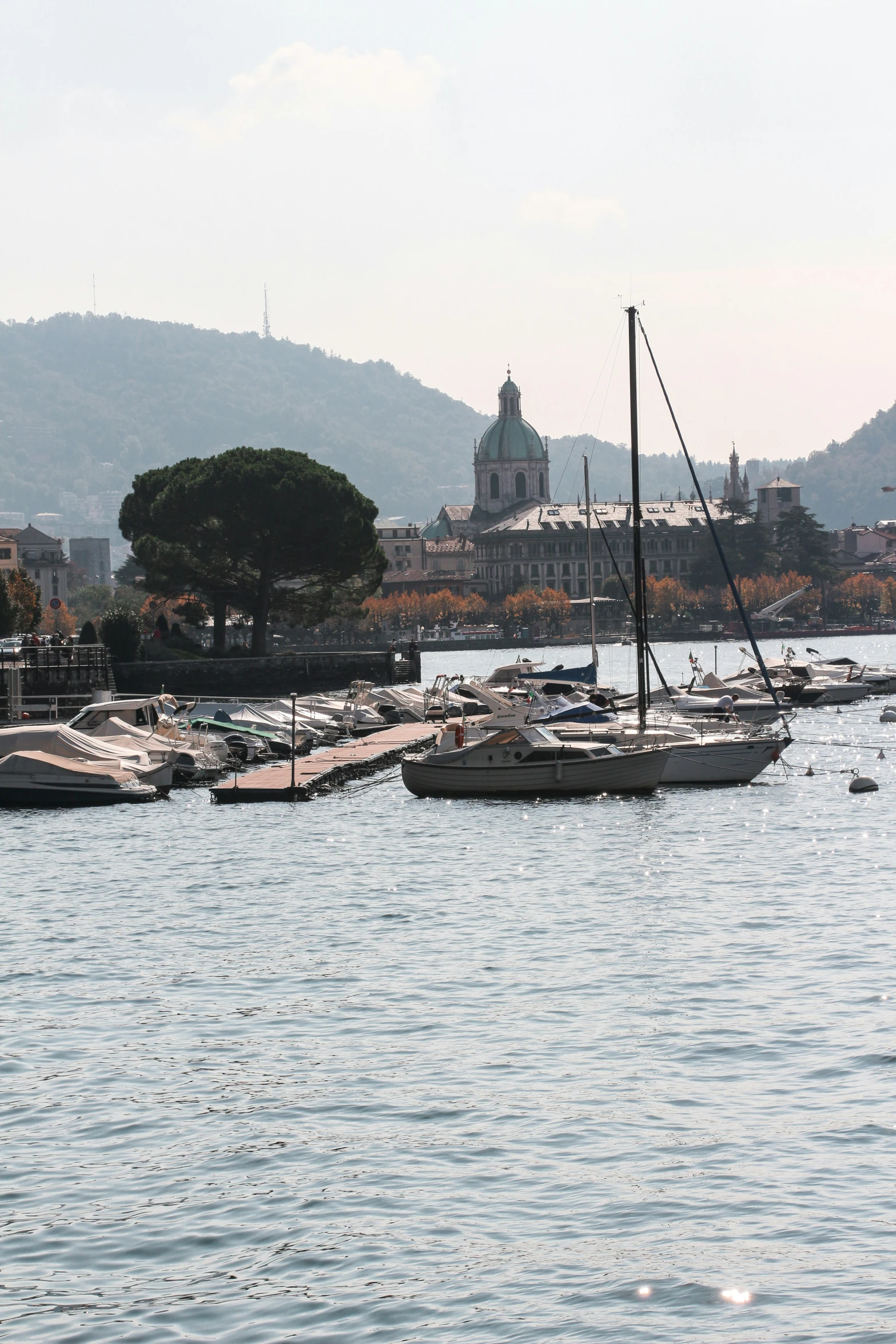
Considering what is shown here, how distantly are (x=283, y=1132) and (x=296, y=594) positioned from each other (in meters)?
87.0

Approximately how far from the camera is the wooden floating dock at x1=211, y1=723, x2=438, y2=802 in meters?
51.2

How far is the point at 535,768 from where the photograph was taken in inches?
1889

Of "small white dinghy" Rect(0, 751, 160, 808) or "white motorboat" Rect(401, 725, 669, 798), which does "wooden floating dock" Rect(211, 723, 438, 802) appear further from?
"white motorboat" Rect(401, 725, 669, 798)

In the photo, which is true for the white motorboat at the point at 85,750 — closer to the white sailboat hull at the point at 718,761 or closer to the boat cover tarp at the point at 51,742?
the boat cover tarp at the point at 51,742

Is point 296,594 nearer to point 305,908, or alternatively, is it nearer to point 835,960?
point 305,908

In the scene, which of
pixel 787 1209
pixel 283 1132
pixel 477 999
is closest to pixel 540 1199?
pixel 787 1209

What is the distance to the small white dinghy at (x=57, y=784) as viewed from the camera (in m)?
50.2

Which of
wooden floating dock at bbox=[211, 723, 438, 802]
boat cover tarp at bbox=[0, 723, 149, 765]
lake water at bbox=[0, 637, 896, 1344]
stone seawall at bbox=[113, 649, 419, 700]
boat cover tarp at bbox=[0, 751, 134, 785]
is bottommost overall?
lake water at bbox=[0, 637, 896, 1344]

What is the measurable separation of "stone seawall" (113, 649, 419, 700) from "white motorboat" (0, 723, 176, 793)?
34548 millimetres

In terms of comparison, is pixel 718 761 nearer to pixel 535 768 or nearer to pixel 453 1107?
pixel 535 768

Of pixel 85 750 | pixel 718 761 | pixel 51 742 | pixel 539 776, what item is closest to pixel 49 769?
pixel 51 742

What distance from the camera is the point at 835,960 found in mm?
26312

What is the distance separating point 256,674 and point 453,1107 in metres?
82.5

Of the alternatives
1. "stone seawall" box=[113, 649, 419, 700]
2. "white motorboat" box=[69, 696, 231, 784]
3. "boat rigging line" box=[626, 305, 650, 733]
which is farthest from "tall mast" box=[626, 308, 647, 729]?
"stone seawall" box=[113, 649, 419, 700]
